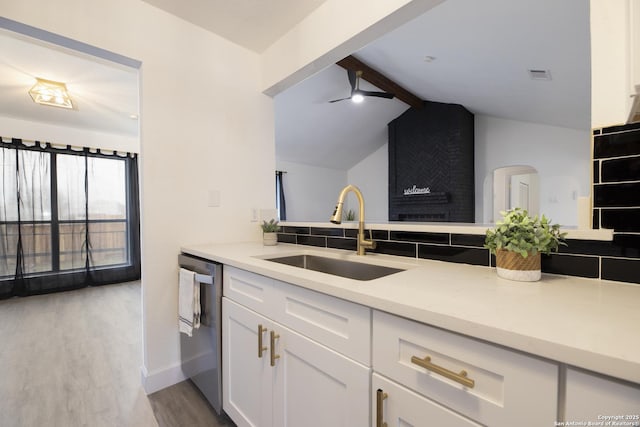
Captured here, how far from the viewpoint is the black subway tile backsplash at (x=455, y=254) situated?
1062 millimetres

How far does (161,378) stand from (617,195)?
2.30 metres

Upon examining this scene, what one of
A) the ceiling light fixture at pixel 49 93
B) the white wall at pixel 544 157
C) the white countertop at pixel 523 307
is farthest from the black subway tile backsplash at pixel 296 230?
the ceiling light fixture at pixel 49 93

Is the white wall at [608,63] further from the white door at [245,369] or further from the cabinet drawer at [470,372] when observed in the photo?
the white door at [245,369]

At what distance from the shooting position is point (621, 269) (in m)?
0.80

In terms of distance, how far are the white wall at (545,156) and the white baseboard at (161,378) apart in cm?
547

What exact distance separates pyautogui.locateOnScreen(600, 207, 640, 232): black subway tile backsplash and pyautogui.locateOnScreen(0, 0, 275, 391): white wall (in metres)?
1.88

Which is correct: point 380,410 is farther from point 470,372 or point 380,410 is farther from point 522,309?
point 522,309

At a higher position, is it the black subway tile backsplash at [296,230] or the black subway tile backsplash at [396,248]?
the black subway tile backsplash at [296,230]

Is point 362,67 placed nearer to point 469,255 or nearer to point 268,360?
point 469,255

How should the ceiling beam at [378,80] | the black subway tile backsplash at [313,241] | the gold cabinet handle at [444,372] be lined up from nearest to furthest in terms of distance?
the gold cabinet handle at [444,372]
the black subway tile backsplash at [313,241]
the ceiling beam at [378,80]

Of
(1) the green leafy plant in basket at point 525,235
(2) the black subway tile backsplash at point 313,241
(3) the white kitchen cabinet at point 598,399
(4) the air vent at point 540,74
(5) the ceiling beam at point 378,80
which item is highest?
(5) the ceiling beam at point 378,80

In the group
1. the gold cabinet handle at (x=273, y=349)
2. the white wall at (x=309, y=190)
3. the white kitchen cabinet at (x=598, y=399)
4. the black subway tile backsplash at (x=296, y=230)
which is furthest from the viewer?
the white wall at (x=309, y=190)

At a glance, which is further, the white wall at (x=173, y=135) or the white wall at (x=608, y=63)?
the white wall at (x=173, y=135)

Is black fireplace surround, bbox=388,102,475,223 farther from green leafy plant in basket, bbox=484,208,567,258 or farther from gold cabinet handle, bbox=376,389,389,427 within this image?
gold cabinet handle, bbox=376,389,389,427
